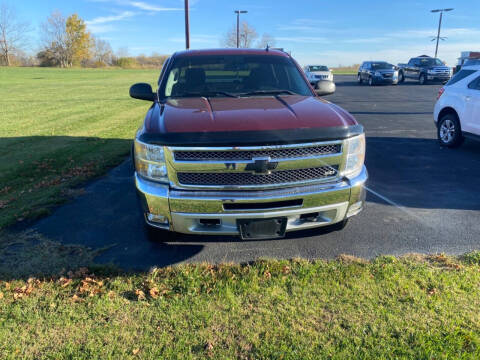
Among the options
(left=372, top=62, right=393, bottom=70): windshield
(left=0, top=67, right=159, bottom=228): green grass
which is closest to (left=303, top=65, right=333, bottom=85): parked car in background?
(left=372, top=62, right=393, bottom=70): windshield

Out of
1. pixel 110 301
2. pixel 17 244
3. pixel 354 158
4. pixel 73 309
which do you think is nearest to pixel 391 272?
pixel 354 158

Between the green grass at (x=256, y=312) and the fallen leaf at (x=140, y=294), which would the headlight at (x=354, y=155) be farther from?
the fallen leaf at (x=140, y=294)

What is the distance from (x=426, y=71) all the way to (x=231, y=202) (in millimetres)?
29183

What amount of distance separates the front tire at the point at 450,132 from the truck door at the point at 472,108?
27cm

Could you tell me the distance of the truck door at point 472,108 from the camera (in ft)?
22.6

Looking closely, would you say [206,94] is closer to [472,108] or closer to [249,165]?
[249,165]

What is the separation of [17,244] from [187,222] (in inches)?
81.4

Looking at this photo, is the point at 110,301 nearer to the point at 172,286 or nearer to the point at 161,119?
the point at 172,286

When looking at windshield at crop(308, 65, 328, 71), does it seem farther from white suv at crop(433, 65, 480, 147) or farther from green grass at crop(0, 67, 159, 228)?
white suv at crop(433, 65, 480, 147)

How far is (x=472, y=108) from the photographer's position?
6996 mm

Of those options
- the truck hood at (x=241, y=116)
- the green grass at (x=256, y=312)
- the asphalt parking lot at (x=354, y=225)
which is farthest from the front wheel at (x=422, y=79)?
the green grass at (x=256, y=312)

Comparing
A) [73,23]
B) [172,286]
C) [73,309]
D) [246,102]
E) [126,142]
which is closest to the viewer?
[73,309]

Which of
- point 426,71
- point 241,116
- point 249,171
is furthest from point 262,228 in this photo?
point 426,71

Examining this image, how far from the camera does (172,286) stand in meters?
3.10
